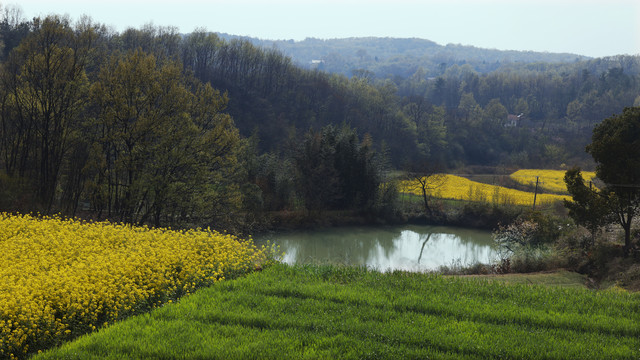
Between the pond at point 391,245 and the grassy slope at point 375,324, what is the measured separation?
44.6 ft

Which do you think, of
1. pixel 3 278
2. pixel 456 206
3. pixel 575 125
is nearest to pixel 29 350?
pixel 3 278

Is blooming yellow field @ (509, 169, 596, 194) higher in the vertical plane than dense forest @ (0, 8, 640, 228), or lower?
lower

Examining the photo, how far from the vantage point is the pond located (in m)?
26.4

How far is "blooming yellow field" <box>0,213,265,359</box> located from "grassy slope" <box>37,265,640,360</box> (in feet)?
2.42

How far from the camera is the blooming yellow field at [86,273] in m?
8.30

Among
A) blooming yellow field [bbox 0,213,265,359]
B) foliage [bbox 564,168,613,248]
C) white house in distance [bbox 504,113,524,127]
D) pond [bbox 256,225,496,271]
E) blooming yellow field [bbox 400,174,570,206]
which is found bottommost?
Answer: pond [bbox 256,225,496,271]

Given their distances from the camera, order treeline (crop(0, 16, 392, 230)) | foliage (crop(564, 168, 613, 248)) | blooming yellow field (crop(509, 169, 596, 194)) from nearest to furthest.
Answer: foliage (crop(564, 168, 613, 248)) < treeline (crop(0, 16, 392, 230)) < blooming yellow field (crop(509, 169, 596, 194))

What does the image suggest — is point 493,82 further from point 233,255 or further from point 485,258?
point 233,255

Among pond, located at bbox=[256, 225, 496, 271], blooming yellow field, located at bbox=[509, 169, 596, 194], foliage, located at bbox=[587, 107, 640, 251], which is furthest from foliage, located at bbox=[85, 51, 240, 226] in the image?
blooming yellow field, located at bbox=[509, 169, 596, 194]

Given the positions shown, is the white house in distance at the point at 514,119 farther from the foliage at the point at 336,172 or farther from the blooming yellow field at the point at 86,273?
the blooming yellow field at the point at 86,273

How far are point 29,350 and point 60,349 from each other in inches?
31.1

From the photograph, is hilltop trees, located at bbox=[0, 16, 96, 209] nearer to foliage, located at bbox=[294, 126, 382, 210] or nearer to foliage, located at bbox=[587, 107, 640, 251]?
foliage, located at bbox=[294, 126, 382, 210]

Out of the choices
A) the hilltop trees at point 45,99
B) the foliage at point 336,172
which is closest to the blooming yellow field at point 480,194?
the foliage at point 336,172

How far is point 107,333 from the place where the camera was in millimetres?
8266
